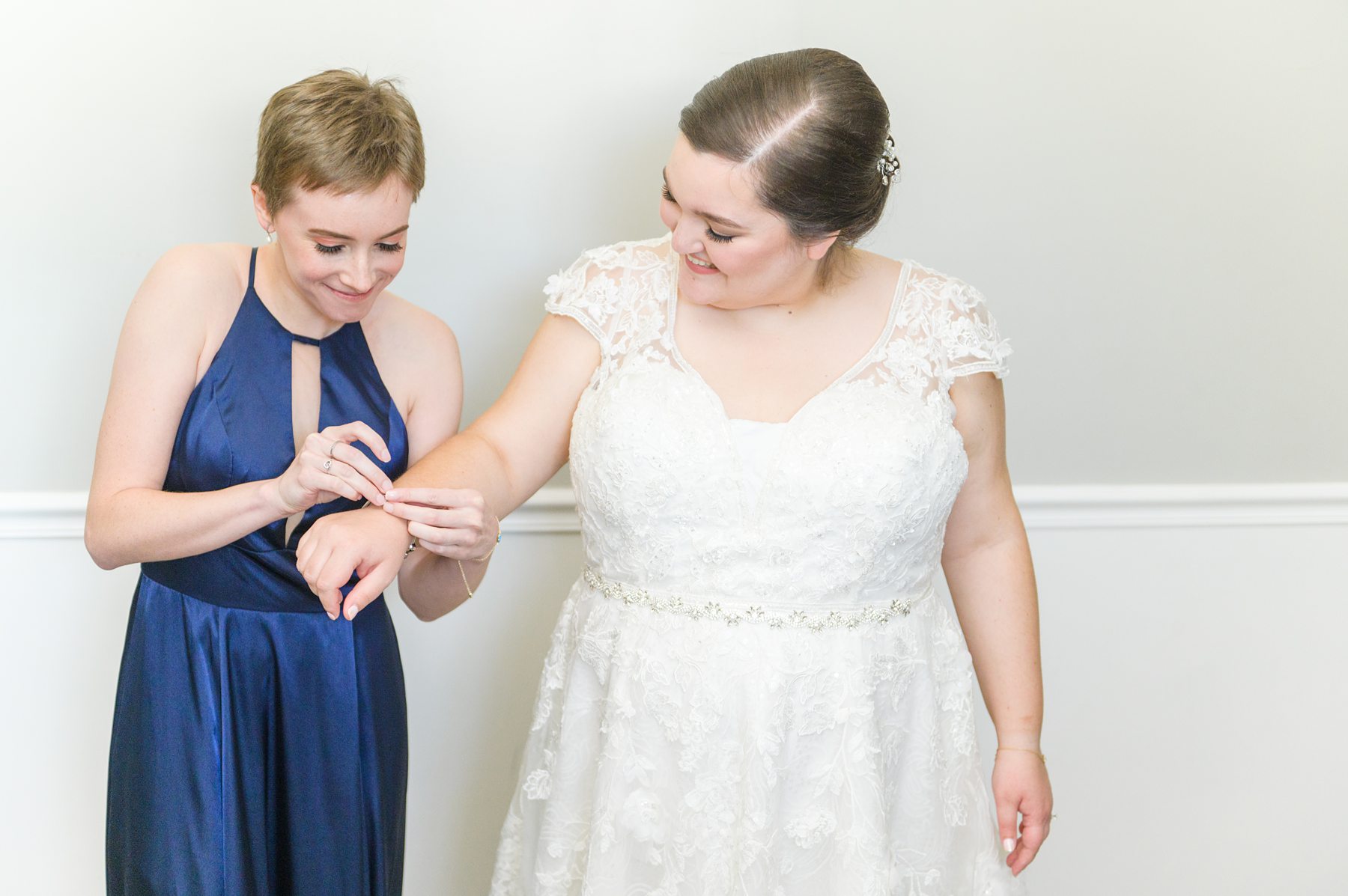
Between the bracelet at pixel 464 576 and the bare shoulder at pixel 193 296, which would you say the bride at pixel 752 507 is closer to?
the bracelet at pixel 464 576

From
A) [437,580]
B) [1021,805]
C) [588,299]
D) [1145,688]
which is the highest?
[588,299]

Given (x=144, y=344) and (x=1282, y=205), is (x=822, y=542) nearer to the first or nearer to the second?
(x=144, y=344)

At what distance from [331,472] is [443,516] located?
6.1 inches

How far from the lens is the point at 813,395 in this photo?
1696mm

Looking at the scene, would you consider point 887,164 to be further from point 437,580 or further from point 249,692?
point 249,692

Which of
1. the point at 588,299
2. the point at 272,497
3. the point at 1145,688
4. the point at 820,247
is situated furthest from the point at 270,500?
the point at 1145,688

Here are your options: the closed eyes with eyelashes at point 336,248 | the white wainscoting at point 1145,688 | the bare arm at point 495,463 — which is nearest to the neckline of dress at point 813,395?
the bare arm at point 495,463

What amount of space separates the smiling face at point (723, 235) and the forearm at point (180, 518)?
61 centimetres

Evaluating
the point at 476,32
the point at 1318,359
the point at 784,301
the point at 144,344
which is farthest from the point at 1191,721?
the point at 144,344

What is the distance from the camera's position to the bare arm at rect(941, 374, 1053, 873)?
1840mm

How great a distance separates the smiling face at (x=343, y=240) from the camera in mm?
1513

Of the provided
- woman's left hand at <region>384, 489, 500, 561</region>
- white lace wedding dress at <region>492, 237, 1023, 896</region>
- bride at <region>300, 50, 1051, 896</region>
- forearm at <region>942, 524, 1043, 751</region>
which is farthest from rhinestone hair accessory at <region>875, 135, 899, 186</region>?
A: woman's left hand at <region>384, 489, 500, 561</region>

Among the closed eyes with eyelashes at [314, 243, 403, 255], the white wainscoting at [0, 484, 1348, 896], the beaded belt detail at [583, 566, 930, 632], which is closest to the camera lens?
the closed eyes with eyelashes at [314, 243, 403, 255]

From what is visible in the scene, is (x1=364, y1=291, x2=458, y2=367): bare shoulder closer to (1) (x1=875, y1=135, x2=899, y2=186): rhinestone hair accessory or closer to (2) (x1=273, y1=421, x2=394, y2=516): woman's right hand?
(2) (x1=273, y1=421, x2=394, y2=516): woman's right hand
